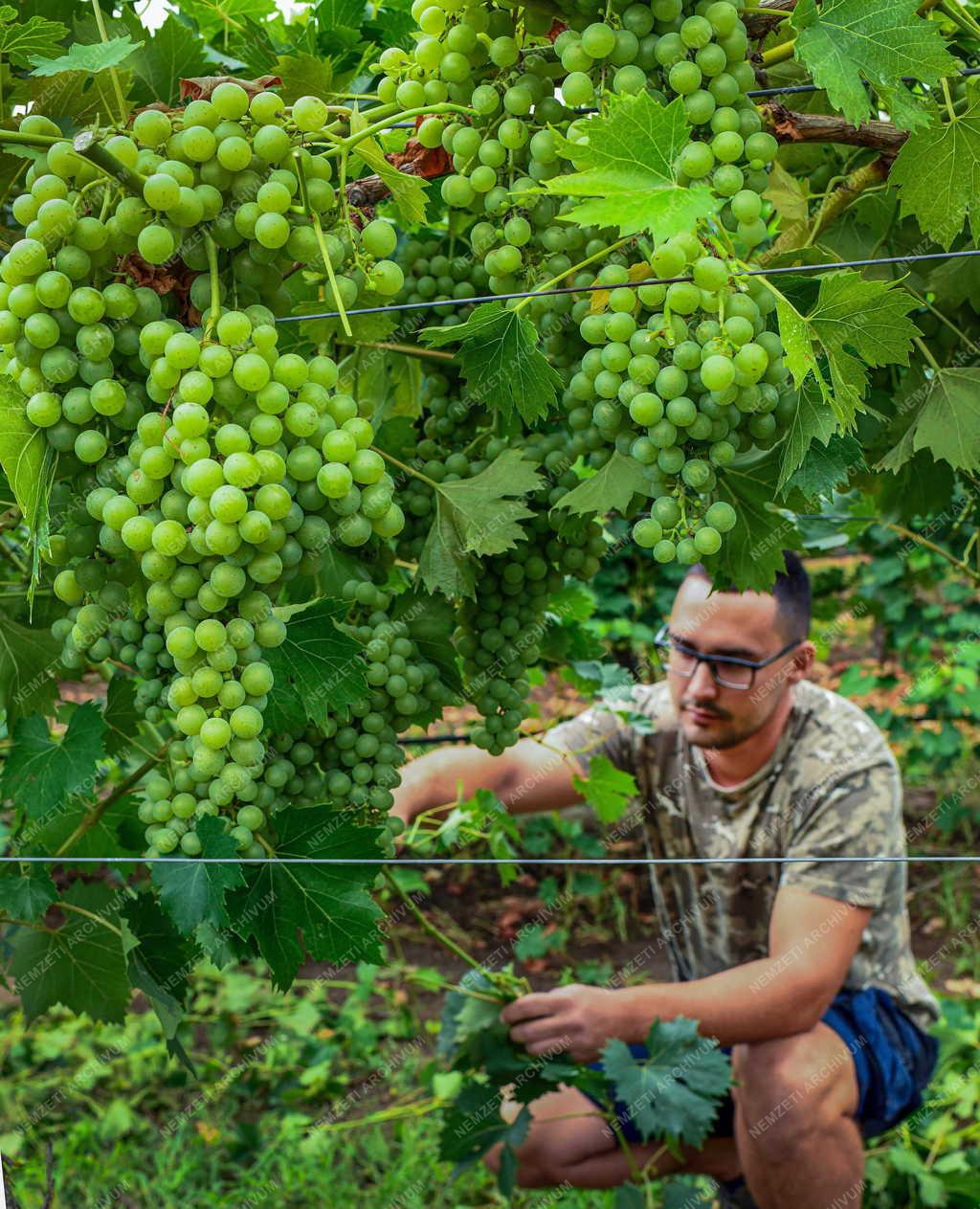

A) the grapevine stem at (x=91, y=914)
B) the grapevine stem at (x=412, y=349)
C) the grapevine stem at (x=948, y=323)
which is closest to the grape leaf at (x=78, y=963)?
the grapevine stem at (x=91, y=914)

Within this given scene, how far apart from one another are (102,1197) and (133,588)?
7.90 ft

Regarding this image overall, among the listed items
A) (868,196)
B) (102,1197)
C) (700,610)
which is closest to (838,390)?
(868,196)

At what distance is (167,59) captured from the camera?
1.03 m

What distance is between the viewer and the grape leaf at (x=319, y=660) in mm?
1037

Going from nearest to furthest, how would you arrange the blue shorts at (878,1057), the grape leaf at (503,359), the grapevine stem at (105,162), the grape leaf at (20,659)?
the grapevine stem at (105,162), the grape leaf at (503,359), the grape leaf at (20,659), the blue shorts at (878,1057)

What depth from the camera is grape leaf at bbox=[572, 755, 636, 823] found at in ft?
5.90

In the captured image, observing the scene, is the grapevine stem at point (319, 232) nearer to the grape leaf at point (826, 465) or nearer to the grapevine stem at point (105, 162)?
the grapevine stem at point (105, 162)

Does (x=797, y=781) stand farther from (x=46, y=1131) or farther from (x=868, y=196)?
(x=46, y=1131)

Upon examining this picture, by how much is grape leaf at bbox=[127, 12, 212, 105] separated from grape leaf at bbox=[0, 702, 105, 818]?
23.3 inches

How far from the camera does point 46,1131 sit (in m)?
3.18

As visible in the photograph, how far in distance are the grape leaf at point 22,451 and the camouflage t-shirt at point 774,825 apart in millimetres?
1483

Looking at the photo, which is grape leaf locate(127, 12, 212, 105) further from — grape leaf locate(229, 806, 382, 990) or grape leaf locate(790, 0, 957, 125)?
grape leaf locate(229, 806, 382, 990)

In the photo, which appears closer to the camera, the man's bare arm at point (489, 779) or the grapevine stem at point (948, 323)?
the grapevine stem at point (948, 323)

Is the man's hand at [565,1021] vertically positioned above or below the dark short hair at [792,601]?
below
